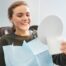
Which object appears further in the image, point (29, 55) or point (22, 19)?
point (22, 19)

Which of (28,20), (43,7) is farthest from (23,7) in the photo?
(43,7)

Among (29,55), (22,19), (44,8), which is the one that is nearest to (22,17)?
(22,19)

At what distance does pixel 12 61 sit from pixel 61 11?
240 centimetres

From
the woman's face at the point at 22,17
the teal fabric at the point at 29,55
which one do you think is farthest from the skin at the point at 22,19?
the teal fabric at the point at 29,55

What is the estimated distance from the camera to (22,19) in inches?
38.2

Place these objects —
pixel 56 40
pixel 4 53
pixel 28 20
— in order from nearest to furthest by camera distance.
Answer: pixel 56 40, pixel 4 53, pixel 28 20

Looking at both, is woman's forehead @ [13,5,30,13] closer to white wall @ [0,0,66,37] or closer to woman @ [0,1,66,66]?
woman @ [0,1,66,66]

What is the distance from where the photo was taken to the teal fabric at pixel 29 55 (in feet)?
2.62

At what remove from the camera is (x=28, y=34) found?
101 cm

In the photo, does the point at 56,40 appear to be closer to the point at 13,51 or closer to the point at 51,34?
the point at 51,34

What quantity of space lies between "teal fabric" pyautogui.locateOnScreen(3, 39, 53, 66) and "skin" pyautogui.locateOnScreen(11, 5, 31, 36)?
176 millimetres

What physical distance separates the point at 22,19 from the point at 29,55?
0.25 metres

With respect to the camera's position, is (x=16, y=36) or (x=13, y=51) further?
(x=16, y=36)

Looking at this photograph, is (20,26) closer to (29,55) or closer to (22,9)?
(22,9)
